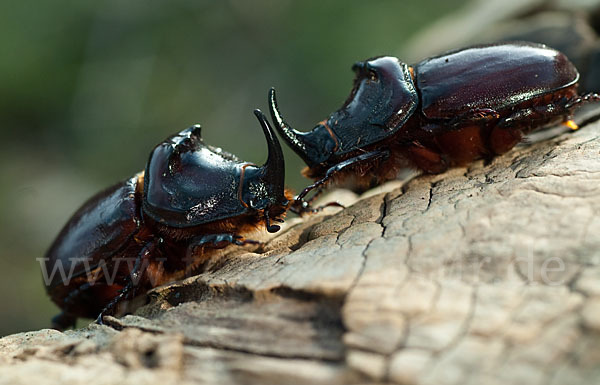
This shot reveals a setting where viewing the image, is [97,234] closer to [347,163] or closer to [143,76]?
[347,163]

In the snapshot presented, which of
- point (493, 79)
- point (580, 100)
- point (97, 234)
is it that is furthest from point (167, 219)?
point (580, 100)

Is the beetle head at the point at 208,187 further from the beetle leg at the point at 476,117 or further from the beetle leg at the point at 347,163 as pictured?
the beetle leg at the point at 476,117

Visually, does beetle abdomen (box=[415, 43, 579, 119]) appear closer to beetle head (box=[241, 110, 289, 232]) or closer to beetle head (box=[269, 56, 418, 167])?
beetle head (box=[269, 56, 418, 167])

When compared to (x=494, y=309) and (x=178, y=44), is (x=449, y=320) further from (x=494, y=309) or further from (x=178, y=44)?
(x=178, y=44)

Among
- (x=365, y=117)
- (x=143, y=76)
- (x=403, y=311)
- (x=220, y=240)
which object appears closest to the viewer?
(x=403, y=311)

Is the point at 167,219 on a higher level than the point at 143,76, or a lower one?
lower

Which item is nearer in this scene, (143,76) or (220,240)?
(220,240)

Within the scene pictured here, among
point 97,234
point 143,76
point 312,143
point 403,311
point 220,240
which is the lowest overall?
point 403,311
